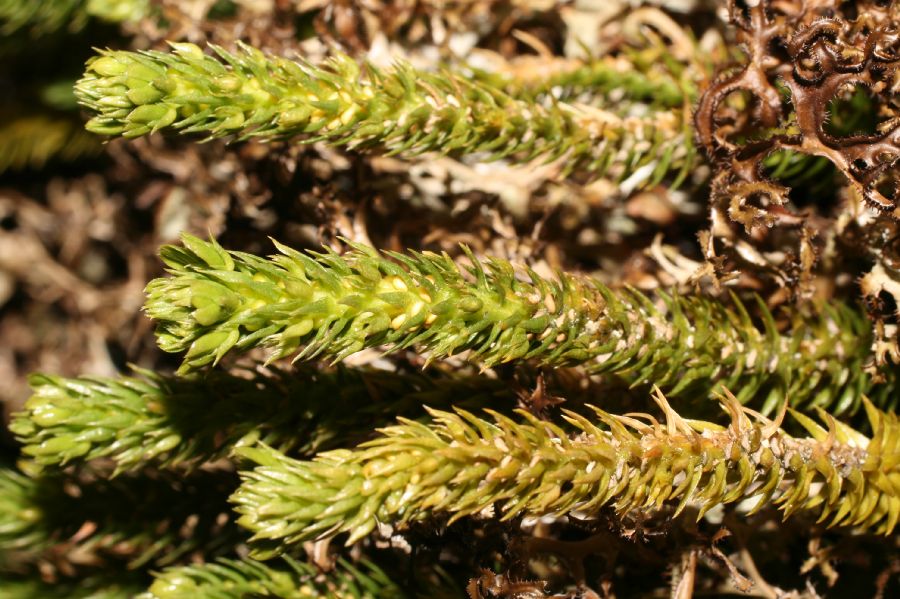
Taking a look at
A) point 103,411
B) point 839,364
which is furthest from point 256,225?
point 839,364

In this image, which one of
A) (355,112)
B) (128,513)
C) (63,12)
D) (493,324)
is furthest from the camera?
(63,12)

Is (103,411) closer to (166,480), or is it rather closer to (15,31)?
(166,480)

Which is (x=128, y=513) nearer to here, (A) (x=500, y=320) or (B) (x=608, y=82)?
(A) (x=500, y=320)

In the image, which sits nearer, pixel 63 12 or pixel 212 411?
pixel 212 411

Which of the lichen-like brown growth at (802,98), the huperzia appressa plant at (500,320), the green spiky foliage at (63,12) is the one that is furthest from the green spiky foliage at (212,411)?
the green spiky foliage at (63,12)

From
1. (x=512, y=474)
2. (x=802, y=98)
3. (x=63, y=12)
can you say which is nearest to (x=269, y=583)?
(x=512, y=474)

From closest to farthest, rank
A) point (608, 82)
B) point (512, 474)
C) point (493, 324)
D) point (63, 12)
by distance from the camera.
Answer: point (512, 474) → point (493, 324) → point (608, 82) → point (63, 12)

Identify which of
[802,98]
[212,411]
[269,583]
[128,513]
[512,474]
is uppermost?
[802,98]
